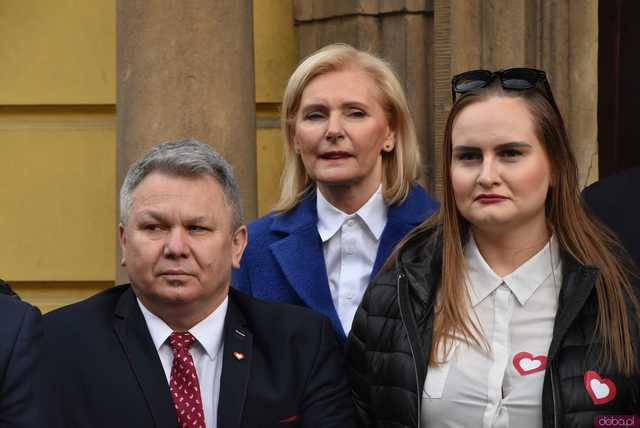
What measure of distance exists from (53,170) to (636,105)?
2551mm

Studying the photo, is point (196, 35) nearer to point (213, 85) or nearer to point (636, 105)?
point (213, 85)

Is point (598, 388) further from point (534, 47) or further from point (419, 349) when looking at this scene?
point (534, 47)

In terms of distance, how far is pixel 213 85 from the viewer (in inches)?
211

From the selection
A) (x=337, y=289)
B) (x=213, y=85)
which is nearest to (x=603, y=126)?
(x=213, y=85)

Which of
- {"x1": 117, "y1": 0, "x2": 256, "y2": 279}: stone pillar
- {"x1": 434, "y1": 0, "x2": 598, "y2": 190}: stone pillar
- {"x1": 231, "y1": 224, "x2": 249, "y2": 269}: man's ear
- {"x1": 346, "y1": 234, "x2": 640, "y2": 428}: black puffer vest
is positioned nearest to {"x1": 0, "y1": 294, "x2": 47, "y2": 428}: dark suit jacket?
{"x1": 231, "y1": 224, "x2": 249, "y2": 269}: man's ear

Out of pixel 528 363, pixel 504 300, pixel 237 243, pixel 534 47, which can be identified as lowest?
pixel 528 363

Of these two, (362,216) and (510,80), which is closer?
(510,80)

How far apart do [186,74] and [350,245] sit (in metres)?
1.35

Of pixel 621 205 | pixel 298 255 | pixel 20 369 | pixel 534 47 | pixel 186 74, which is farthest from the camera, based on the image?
pixel 534 47

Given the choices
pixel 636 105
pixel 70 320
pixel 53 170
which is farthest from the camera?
pixel 53 170

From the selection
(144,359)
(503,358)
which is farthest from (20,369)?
(503,358)

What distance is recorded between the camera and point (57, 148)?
657cm

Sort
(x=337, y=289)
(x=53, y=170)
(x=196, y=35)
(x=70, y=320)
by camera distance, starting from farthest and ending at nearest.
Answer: (x=53, y=170), (x=196, y=35), (x=337, y=289), (x=70, y=320)

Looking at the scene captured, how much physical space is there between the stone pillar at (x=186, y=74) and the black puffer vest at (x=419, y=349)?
171 centimetres
